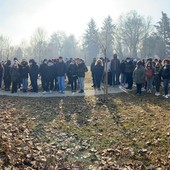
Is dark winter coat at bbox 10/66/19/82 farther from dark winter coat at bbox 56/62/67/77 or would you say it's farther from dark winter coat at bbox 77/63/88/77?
dark winter coat at bbox 77/63/88/77

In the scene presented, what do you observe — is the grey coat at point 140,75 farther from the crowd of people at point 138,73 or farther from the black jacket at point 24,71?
the black jacket at point 24,71

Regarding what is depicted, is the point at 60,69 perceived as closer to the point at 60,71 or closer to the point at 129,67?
the point at 60,71

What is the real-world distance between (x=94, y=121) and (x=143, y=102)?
424cm

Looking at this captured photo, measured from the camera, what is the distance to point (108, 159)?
8.18 metres

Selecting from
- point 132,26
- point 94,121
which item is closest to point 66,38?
point 132,26

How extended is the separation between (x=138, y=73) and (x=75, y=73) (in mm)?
4166

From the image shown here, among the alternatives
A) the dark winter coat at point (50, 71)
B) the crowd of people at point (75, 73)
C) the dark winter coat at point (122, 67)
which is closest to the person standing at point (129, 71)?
the crowd of people at point (75, 73)

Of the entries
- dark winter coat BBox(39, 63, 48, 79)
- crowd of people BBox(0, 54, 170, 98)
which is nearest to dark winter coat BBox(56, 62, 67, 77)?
crowd of people BBox(0, 54, 170, 98)


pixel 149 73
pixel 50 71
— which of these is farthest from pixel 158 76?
pixel 50 71

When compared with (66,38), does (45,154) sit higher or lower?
lower

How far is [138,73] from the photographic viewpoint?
17.3 m

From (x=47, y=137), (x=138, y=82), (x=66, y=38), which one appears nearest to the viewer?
(x=47, y=137)

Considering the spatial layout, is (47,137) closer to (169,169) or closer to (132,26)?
(169,169)

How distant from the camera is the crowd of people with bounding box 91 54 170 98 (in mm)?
16812
